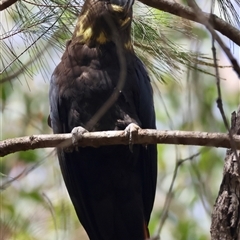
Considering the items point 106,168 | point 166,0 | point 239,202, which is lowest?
point 239,202

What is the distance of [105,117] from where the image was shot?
2564 mm

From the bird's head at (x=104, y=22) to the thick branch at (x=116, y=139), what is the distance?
69 cm

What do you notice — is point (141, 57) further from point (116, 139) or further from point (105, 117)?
point (116, 139)

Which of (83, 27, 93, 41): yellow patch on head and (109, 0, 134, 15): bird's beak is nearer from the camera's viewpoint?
(109, 0, 134, 15): bird's beak

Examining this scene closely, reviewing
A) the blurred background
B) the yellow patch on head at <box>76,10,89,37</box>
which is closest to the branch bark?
the blurred background

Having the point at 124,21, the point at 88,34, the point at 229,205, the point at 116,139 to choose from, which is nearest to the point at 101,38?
the point at 88,34

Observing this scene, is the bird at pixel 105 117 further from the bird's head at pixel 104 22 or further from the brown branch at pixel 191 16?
the brown branch at pixel 191 16

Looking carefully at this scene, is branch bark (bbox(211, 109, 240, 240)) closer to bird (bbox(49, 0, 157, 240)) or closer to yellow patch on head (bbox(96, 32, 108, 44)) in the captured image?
bird (bbox(49, 0, 157, 240))

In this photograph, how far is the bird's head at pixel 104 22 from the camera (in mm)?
2602

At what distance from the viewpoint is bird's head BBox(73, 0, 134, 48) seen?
102 inches

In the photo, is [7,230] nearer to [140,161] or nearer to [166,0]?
[140,161]

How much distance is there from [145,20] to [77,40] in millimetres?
358

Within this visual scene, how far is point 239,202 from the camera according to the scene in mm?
2287

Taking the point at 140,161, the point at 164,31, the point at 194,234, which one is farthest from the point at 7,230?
the point at 194,234
